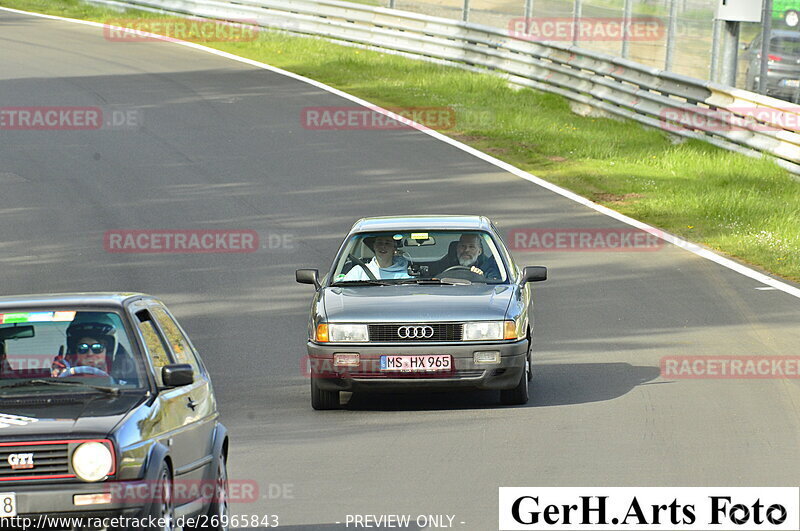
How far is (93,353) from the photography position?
7512 millimetres

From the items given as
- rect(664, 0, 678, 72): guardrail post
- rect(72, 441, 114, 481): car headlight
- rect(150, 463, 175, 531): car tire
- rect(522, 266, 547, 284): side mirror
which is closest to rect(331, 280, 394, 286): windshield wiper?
rect(522, 266, 547, 284): side mirror

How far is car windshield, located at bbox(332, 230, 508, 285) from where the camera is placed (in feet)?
41.5

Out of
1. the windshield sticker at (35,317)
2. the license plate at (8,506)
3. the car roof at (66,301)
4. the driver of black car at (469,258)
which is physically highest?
the car roof at (66,301)

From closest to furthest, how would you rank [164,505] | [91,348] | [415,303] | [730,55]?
[164,505] < [91,348] < [415,303] < [730,55]

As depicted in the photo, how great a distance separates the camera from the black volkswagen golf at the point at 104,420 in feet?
21.0

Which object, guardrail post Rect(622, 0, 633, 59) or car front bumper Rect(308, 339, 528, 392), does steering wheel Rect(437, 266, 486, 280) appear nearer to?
car front bumper Rect(308, 339, 528, 392)

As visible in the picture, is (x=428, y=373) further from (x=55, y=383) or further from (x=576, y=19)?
(x=576, y=19)

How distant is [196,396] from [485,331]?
4.16m

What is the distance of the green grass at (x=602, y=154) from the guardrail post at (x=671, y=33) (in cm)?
124

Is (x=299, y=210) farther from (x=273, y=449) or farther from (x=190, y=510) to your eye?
(x=190, y=510)

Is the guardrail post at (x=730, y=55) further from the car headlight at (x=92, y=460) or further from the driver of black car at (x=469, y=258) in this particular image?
the car headlight at (x=92, y=460)

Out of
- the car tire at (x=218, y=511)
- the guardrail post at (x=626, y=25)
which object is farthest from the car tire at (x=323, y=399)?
the guardrail post at (x=626, y=25)

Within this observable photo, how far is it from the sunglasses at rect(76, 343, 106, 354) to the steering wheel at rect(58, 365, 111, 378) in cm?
10

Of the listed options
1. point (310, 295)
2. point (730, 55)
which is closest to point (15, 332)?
point (310, 295)
